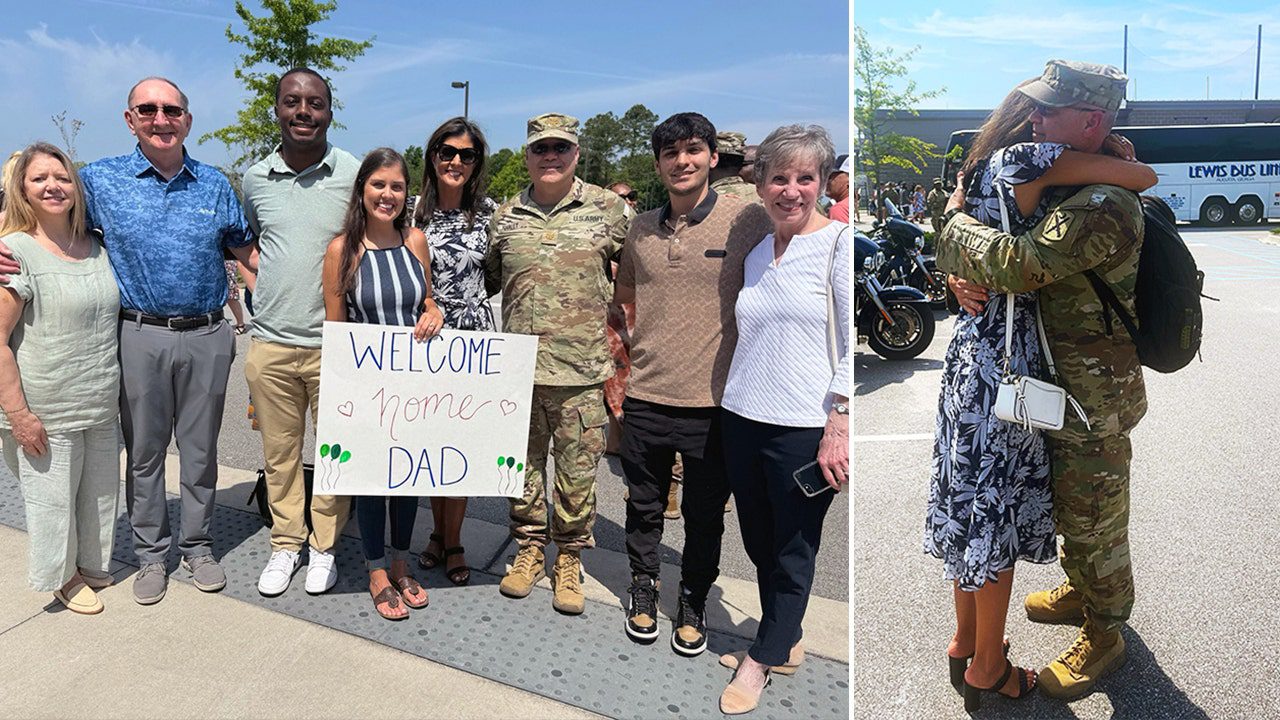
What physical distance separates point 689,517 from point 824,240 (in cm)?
112

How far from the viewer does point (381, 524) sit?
3.44 metres

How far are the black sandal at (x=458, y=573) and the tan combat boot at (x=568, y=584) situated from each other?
15.1 inches

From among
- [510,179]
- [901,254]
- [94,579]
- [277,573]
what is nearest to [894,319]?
[901,254]

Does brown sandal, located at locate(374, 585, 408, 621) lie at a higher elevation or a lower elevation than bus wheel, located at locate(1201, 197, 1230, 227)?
lower

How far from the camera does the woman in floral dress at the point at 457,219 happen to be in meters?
3.36

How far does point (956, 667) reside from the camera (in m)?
2.96

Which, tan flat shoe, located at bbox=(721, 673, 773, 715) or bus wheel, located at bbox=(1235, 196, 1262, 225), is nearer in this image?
tan flat shoe, located at bbox=(721, 673, 773, 715)

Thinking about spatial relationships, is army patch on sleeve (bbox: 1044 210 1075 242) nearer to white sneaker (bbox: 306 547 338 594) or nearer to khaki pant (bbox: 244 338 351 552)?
khaki pant (bbox: 244 338 351 552)

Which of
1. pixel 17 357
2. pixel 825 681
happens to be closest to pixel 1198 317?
pixel 825 681

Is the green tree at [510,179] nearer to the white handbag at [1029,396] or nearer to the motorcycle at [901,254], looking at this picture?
the motorcycle at [901,254]

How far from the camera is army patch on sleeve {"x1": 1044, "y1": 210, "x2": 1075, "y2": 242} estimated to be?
231 centimetres

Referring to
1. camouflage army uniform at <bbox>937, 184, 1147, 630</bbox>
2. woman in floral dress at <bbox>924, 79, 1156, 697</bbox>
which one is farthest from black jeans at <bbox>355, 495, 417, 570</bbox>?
camouflage army uniform at <bbox>937, 184, 1147, 630</bbox>

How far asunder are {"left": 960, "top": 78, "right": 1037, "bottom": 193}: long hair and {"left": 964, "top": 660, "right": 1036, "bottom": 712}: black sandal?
157 centimetres

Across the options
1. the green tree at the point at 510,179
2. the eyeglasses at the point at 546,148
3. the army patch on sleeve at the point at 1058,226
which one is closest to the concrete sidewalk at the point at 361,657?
the army patch on sleeve at the point at 1058,226
